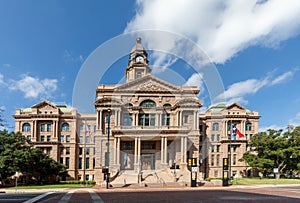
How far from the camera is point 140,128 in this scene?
47875 millimetres

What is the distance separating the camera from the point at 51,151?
60156mm

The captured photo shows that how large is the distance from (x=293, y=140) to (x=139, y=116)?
3049 centimetres

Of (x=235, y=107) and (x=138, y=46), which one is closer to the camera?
(x=138, y=46)

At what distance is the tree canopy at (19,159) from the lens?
39.9 metres

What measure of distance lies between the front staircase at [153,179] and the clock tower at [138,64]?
24.4 metres

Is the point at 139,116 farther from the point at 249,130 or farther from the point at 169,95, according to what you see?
the point at 249,130

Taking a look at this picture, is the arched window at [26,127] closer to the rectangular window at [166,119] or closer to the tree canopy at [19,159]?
the tree canopy at [19,159]

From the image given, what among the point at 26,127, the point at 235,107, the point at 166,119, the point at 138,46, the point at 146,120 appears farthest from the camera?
the point at 235,107

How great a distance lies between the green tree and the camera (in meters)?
50.8

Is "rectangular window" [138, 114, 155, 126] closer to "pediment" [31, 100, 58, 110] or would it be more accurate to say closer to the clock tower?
the clock tower

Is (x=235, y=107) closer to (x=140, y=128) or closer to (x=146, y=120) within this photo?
(x=146, y=120)

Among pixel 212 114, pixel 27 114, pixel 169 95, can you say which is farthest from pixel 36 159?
pixel 212 114

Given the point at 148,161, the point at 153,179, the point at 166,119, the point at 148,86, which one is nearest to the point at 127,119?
the point at 166,119

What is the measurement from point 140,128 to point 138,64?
19.0 metres
